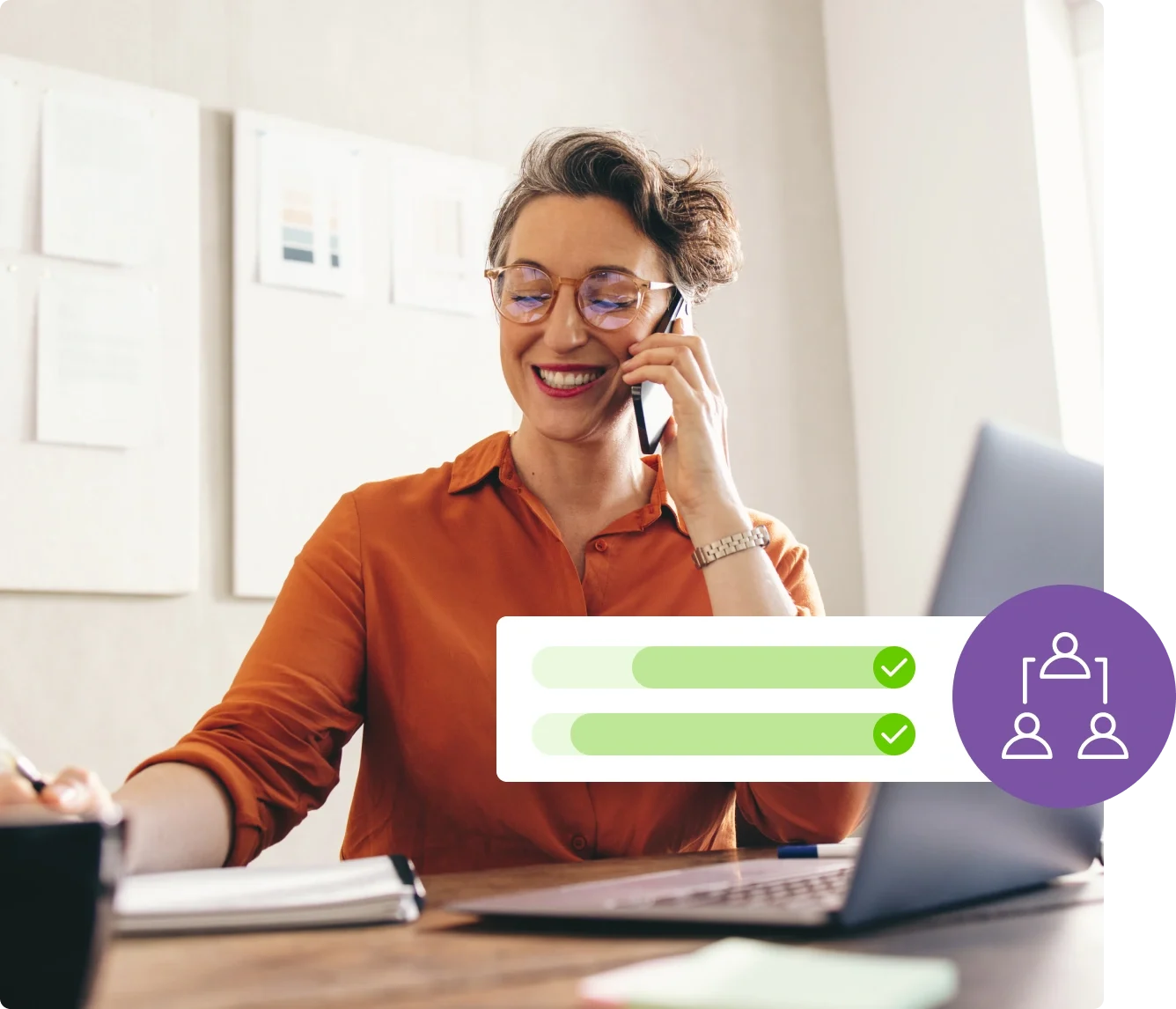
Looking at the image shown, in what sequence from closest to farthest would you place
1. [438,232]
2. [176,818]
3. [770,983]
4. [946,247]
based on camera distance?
[770,983] < [176,818] < [438,232] < [946,247]

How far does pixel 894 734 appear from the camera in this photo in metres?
0.69

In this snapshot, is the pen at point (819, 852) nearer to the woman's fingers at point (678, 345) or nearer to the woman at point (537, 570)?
Result: the woman at point (537, 570)

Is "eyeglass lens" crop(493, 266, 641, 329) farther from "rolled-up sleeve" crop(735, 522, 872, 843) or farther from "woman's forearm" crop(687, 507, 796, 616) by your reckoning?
"rolled-up sleeve" crop(735, 522, 872, 843)

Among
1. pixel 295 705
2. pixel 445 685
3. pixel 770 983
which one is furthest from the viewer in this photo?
pixel 445 685

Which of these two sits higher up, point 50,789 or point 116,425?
point 116,425

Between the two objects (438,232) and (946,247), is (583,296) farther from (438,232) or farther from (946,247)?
(946,247)

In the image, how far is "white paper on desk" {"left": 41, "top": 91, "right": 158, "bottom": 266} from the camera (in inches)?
91.4

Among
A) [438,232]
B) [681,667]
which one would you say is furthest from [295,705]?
[438,232]

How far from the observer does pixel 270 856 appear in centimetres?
235

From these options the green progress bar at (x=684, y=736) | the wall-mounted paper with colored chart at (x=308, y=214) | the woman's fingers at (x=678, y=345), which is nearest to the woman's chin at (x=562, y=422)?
the woman's fingers at (x=678, y=345)

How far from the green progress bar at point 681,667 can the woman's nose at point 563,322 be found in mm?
383

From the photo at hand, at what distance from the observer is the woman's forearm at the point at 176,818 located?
94cm

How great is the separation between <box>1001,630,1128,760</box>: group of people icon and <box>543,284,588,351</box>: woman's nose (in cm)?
93

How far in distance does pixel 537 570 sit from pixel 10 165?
148cm
